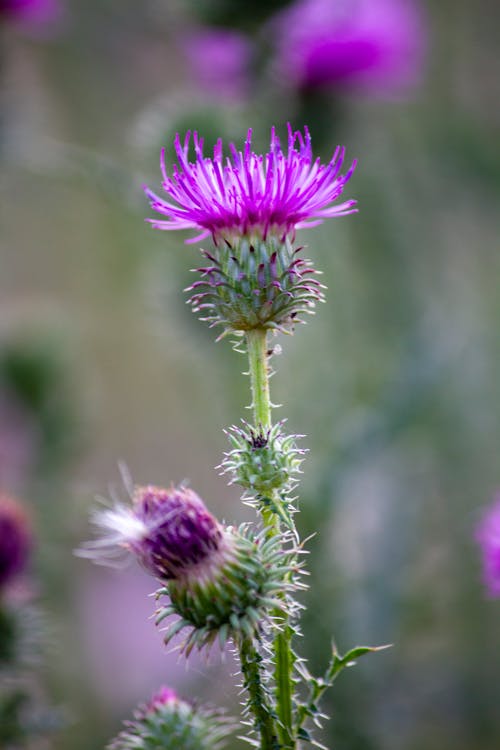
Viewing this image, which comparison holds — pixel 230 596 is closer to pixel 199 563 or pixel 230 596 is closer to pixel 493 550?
pixel 199 563

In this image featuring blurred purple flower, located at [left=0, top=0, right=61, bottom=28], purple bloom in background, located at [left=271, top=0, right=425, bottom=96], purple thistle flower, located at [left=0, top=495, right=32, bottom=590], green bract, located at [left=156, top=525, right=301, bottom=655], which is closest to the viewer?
green bract, located at [left=156, top=525, right=301, bottom=655]

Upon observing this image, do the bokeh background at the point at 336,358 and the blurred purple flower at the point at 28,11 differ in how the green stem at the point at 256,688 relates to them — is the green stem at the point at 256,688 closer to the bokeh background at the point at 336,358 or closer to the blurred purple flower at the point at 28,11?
the bokeh background at the point at 336,358

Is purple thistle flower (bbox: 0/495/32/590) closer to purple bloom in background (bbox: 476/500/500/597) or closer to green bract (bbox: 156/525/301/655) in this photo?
green bract (bbox: 156/525/301/655)

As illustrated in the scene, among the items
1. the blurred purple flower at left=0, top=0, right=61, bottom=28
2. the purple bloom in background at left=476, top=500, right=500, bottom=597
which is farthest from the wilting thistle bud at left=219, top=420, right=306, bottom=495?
the blurred purple flower at left=0, top=0, right=61, bottom=28

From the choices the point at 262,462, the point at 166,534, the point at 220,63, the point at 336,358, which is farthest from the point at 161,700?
the point at 220,63

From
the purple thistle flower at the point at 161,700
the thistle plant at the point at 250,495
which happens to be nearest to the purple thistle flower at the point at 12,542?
the purple thistle flower at the point at 161,700

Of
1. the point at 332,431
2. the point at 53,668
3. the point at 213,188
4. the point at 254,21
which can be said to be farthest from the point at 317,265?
the point at 213,188
